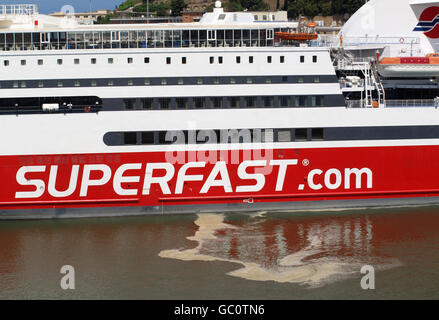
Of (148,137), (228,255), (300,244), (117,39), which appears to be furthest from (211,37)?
(228,255)

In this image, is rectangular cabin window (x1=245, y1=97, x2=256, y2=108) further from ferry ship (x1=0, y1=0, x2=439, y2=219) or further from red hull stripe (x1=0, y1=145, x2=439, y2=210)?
red hull stripe (x1=0, y1=145, x2=439, y2=210)

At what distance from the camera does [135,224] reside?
59.9 ft

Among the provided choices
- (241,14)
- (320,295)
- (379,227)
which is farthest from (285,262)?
(241,14)

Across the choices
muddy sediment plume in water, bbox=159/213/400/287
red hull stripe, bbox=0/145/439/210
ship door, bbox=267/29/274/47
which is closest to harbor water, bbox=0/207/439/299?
muddy sediment plume in water, bbox=159/213/400/287

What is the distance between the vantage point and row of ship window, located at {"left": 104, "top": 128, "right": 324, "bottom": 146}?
18.5 meters

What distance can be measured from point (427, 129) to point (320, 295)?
787cm

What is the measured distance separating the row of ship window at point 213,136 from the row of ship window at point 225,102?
722 mm

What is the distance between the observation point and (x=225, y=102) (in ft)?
61.7

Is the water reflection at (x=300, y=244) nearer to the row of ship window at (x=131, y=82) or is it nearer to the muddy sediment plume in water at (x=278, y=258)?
the muddy sediment plume in water at (x=278, y=258)

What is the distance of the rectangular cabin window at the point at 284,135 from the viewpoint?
61.8ft

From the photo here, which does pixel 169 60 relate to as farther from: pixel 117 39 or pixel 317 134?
pixel 317 134

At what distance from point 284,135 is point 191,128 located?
2.66 metres

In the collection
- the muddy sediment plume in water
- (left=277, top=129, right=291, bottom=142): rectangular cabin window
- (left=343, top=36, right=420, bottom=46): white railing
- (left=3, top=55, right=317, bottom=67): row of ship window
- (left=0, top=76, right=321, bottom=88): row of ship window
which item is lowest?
the muddy sediment plume in water

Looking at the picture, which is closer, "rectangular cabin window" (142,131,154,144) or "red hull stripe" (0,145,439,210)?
"red hull stripe" (0,145,439,210)
